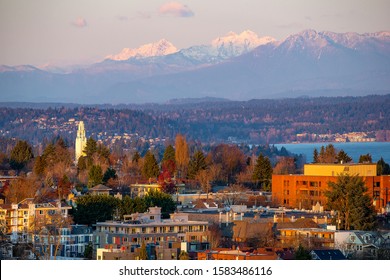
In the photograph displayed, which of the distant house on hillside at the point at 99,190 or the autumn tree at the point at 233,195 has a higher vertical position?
the distant house on hillside at the point at 99,190

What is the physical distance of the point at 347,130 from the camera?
11750 cm

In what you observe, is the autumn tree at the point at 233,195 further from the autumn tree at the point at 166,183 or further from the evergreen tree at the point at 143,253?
the evergreen tree at the point at 143,253

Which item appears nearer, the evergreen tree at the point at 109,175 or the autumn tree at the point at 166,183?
the autumn tree at the point at 166,183

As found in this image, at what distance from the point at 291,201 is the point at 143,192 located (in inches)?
231

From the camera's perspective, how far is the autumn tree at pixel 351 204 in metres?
39.2

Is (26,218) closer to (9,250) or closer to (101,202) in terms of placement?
(101,202)

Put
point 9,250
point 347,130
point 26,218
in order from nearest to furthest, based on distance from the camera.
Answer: point 9,250 → point 26,218 → point 347,130

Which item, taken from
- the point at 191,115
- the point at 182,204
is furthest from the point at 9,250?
the point at 191,115

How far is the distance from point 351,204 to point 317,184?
29.3 feet

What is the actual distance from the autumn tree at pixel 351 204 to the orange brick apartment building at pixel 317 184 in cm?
465

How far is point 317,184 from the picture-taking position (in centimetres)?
4928

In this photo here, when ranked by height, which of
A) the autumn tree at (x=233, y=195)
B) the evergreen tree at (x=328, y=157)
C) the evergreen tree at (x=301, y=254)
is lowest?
the autumn tree at (x=233, y=195)

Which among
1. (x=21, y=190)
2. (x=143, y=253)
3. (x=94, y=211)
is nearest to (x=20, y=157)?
(x=21, y=190)

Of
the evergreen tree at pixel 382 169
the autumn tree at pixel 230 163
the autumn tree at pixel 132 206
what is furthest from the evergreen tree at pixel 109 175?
the autumn tree at pixel 132 206
